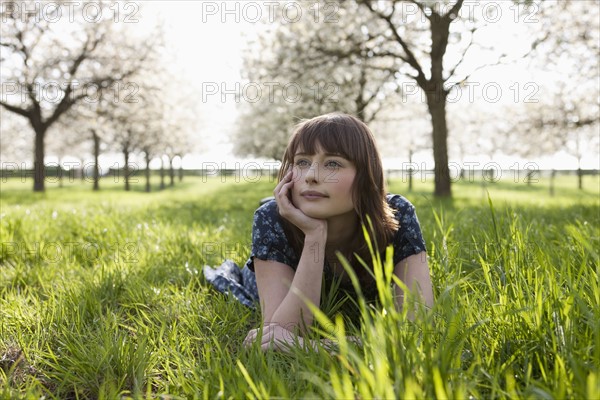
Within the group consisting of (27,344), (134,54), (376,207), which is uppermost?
(134,54)

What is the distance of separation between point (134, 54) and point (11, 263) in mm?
16640

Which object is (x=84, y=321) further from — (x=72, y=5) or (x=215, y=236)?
(x=72, y=5)

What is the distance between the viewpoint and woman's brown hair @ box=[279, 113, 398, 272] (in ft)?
7.73

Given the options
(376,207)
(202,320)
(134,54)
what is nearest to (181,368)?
(202,320)

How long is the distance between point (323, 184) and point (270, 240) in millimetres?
519

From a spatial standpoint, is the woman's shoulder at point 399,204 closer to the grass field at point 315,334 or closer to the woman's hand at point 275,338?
the grass field at point 315,334

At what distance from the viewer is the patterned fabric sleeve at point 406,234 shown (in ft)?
8.12

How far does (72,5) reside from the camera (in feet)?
59.9

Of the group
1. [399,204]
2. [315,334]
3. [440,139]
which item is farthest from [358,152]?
[440,139]

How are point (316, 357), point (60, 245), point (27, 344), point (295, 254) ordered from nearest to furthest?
point (316, 357) → point (27, 344) → point (295, 254) → point (60, 245)

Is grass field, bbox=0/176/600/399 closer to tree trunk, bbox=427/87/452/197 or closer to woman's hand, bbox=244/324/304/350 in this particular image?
woman's hand, bbox=244/324/304/350

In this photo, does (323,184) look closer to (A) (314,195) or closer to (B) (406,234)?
(A) (314,195)

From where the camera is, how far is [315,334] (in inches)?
85.6

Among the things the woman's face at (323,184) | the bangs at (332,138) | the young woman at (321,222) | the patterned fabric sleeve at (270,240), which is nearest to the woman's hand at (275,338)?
the young woman at (321,222)
